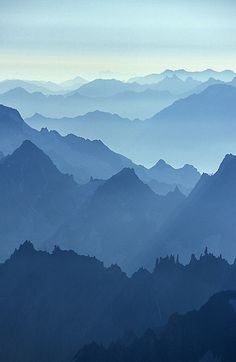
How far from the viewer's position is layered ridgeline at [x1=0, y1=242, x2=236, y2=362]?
13662cm

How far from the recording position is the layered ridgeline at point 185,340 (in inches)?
4102

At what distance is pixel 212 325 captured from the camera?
10775cm

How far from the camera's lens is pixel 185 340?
10756cm

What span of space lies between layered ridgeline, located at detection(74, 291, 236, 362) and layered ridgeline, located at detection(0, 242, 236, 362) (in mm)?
14583

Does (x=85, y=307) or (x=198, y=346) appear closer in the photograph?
(x=198, y=346)

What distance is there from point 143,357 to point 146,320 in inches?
1046

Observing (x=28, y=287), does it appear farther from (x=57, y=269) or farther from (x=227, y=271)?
(x=227, y=271)

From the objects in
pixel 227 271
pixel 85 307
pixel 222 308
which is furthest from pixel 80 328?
pixel 222 308

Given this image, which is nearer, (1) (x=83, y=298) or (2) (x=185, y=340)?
(2) (x=185, y=340)

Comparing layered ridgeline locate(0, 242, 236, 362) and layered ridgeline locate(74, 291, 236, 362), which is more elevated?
layered ridgeline locate(0, 242, 236, 362)

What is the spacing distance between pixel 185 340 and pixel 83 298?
49.2 meters

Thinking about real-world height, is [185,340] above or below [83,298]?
below

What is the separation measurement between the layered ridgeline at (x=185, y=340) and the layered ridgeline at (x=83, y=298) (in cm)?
1458

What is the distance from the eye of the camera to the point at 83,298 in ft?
500
